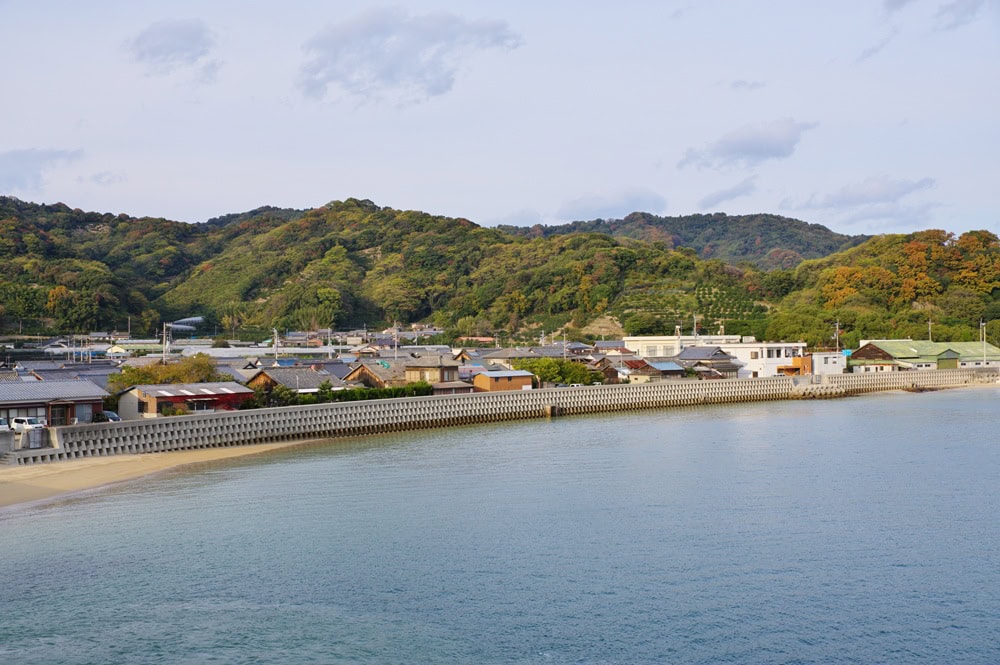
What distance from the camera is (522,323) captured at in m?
85.9

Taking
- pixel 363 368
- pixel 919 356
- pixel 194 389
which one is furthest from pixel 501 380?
pixel 919 356

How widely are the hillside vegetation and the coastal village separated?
6648 millimetres

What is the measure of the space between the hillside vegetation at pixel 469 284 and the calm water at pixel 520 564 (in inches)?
1812

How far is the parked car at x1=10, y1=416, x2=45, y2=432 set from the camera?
1078 inches

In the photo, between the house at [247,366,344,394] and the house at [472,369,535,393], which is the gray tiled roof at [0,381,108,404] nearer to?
the house at [247,366,344,394]

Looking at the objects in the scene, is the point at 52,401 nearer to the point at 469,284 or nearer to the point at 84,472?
the point at 84,472

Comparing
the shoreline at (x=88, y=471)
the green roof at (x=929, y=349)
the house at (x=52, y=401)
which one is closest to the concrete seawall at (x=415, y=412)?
the shoreline at (x=88, y=471)

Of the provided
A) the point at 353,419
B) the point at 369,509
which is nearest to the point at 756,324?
the point at 353,419

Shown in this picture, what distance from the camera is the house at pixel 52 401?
28156 millimetres

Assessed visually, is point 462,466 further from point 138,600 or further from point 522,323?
point 522,323

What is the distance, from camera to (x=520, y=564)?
16609 millimetres

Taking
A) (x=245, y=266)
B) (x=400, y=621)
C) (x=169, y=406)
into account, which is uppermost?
(x=245, y=266)

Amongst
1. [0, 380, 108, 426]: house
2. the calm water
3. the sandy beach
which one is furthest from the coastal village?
the calm water

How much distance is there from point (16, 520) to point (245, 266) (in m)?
96.6
